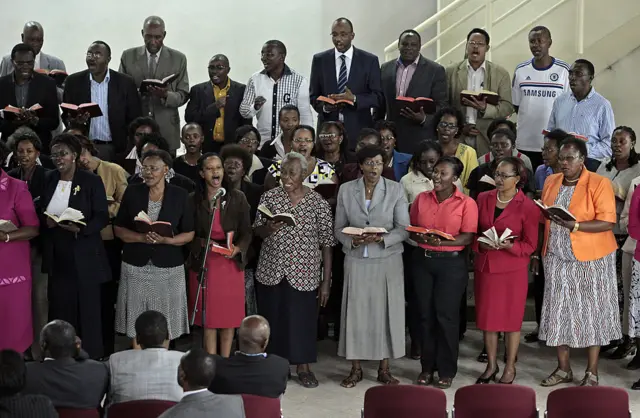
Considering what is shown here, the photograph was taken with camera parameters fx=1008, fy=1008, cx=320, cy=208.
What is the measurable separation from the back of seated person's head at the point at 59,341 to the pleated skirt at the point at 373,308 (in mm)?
2796

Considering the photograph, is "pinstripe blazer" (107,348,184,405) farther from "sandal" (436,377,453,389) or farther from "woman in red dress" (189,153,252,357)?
"sandal" (436,377,453,389)

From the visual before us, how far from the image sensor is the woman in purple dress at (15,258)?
730cm

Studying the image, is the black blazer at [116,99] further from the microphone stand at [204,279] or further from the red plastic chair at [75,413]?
the red plastic chair at [75,413]

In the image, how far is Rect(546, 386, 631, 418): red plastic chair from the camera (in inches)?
208

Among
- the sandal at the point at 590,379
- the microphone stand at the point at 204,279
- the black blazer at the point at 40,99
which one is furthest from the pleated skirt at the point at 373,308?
the black blazer at the point at 40,99

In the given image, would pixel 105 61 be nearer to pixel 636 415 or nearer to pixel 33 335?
pixel 33 335

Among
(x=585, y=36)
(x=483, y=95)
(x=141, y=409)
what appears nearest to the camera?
(x=141, y=409)

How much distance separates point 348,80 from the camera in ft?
31.3

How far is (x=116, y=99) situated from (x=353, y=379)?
11.6ft

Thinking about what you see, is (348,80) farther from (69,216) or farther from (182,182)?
(69,216)

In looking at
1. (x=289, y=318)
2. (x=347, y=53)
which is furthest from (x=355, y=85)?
(x=289, y=318)

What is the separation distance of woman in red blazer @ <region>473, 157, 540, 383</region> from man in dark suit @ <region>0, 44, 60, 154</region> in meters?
4.04

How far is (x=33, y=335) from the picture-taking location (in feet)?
25.4

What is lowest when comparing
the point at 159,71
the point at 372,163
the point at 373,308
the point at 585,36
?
the point at 373,308
